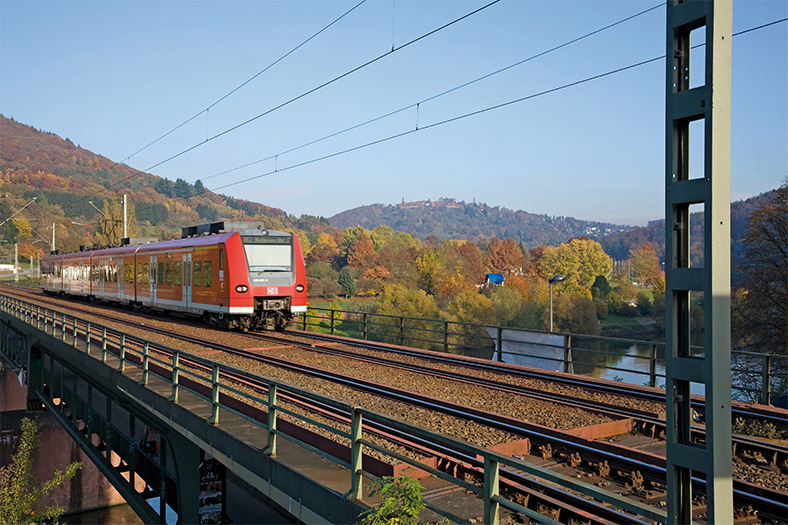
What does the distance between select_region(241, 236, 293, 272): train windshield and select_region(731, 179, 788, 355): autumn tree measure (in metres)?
18.8

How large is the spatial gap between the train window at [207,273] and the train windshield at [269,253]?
72.8 inches

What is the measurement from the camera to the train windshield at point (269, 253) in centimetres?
2097

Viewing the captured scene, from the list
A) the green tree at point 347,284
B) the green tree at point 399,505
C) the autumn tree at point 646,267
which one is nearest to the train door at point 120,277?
the green tree at point 399,505

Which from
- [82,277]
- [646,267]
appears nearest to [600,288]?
[646,267]

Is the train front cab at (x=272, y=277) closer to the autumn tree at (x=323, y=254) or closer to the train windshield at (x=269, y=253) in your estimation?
the train windshield at (x=269, y=253)

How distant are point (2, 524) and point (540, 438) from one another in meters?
20.3

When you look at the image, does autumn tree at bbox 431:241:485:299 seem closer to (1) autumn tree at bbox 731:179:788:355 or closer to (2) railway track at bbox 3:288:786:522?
(1) autumn tree at bbox 731:179:788:355

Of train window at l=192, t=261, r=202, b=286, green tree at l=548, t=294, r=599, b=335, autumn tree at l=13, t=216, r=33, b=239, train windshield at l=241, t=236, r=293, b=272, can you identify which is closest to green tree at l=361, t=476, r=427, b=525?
train windshield at l=241, t=236, r=293, b=272

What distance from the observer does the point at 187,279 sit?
24.1 metres

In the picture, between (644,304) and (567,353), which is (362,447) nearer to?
(567,353)

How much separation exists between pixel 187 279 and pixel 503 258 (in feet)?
414

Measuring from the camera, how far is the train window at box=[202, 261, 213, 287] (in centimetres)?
2194

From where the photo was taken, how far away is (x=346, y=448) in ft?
23.1

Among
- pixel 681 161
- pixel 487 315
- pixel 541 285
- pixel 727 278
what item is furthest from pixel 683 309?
pixel 541 285
